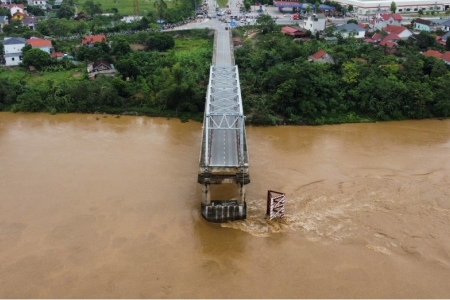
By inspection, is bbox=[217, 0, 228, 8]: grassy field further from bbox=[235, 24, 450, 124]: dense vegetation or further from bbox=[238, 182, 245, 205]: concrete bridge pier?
bbox=[238, 182, 245, 205]: concrete bridge pier

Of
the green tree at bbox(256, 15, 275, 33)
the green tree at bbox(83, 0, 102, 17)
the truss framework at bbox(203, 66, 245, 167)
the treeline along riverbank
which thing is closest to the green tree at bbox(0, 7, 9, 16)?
the green tree at bbox(83, 0, 102, 17)

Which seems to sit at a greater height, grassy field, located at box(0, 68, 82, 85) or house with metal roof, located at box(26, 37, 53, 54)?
house with metal roof, located at box(26, 37, 53, 54)

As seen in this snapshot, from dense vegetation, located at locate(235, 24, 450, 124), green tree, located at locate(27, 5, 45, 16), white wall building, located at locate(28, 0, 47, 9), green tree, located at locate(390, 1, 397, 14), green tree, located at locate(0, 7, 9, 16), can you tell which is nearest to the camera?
dense vegetation, located at locate(235, 24, 450, 124)

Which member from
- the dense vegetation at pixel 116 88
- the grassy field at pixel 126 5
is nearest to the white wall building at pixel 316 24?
the dense vegetation at pixel 116 88

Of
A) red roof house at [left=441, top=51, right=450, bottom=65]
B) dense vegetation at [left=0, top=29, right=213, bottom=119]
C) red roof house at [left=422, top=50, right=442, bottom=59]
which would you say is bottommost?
dense vegetation at [left=0, top=29, right=213, bottom=119]

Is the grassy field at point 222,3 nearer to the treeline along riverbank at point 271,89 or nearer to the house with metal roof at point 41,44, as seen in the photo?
the house with metal roof at point 41,44

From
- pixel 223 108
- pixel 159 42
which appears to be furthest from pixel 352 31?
pixel 223 108

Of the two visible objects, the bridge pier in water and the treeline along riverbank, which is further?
the treeline along riverbank
